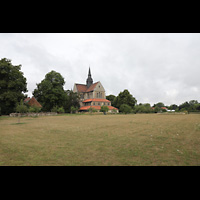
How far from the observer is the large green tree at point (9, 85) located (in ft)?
104

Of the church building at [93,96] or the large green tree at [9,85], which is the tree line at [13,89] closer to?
the large green tree at [9,85]

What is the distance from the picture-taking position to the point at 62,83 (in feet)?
160

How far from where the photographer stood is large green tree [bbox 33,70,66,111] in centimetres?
4381

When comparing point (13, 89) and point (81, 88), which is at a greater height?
point (81, 88)

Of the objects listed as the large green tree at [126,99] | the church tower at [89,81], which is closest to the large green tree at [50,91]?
the church tower at [89,81]

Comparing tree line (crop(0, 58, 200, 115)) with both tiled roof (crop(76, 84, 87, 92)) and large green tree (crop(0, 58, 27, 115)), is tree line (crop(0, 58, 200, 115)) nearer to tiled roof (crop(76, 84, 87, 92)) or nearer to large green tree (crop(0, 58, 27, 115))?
large green tree (crop(0, 58, 27, 115))

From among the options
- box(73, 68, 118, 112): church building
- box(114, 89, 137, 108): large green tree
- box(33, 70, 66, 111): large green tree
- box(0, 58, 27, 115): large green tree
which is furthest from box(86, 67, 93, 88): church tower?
box(0, 58, 27, 115): large green tree

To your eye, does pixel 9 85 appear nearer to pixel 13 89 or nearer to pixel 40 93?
pixel 13 89

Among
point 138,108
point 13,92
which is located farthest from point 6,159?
point 138,108

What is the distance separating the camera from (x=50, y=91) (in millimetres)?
44250

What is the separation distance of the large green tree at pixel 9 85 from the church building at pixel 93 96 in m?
29.8

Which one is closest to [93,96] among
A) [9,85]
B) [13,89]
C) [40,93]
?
[40,93]

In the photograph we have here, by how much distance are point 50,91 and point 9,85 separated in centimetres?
1352
